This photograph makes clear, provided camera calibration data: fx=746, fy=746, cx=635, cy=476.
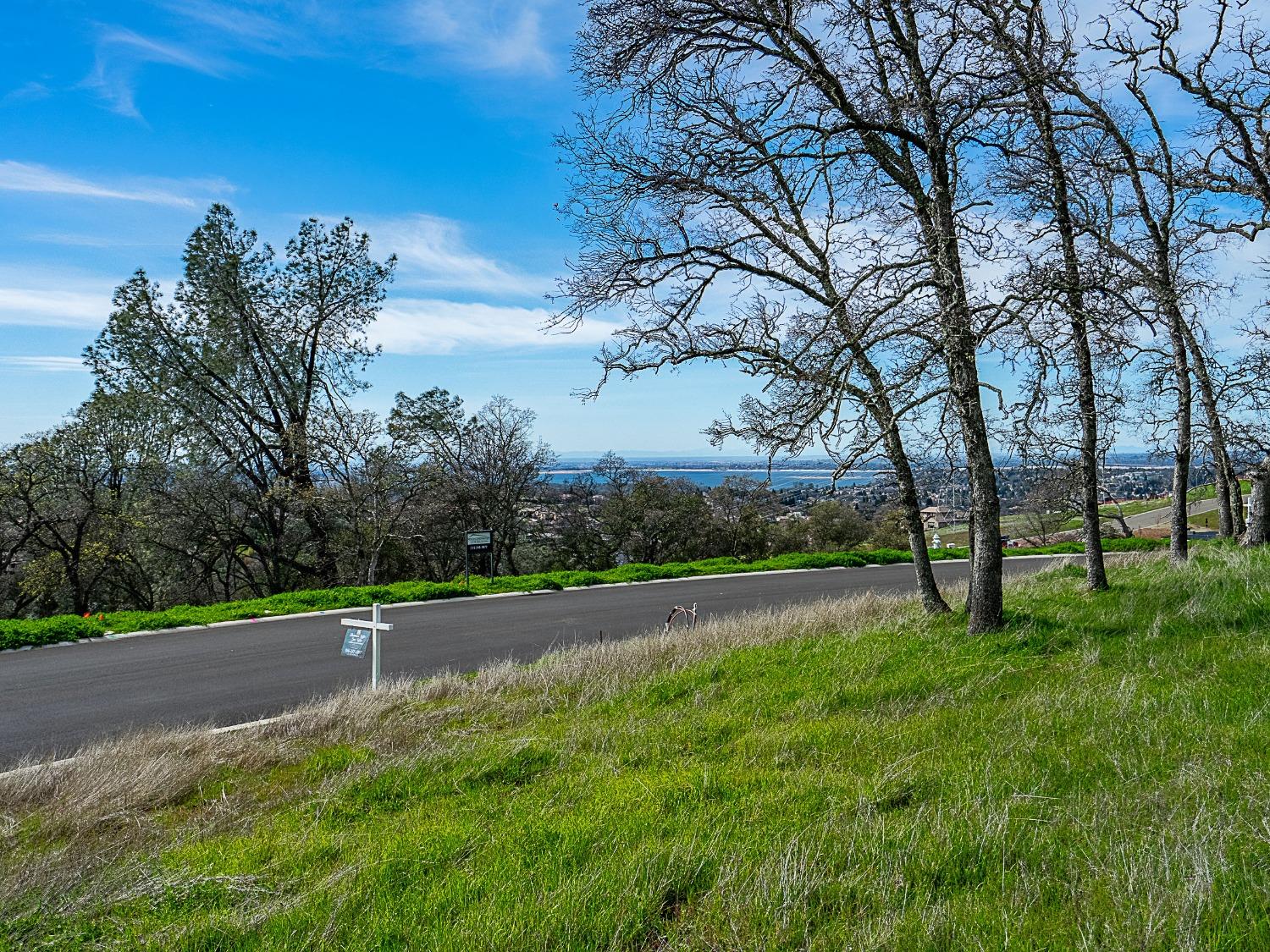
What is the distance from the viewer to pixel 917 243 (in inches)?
347

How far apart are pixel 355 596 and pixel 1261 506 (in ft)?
62.8

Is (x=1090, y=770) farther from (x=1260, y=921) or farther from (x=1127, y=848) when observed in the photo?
(x=1260, y=921)

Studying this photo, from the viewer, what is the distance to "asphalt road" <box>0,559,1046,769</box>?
807cm

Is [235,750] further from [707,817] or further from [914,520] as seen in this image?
[914,520]

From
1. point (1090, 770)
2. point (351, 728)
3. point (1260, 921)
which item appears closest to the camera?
point (1260, 921)

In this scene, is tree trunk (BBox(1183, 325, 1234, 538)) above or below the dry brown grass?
above

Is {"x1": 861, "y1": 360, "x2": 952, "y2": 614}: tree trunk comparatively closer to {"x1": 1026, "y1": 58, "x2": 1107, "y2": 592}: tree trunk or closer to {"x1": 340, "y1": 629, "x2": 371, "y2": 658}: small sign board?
{"x1": 1026, "y1": 58, "x2": 1107, "y2": 592}: tree trunk

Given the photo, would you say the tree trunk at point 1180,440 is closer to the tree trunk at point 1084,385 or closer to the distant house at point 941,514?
the tree trunk at point 1084,385

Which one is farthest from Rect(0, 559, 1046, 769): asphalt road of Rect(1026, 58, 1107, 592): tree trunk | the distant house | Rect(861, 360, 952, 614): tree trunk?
Rect(1026, 58, 1107, 592): tree trunk

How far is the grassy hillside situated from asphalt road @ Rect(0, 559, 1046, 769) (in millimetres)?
2289

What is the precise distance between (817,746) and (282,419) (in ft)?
77.0

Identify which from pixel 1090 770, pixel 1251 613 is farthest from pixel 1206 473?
pixel 1090 770

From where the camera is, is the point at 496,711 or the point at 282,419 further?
the point at 282,419

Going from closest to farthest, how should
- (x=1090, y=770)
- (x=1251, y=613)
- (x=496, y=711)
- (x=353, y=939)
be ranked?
(x=353, y=939), (x=1090, y=770), (x=496, y=711), (x=1251, y=613)
